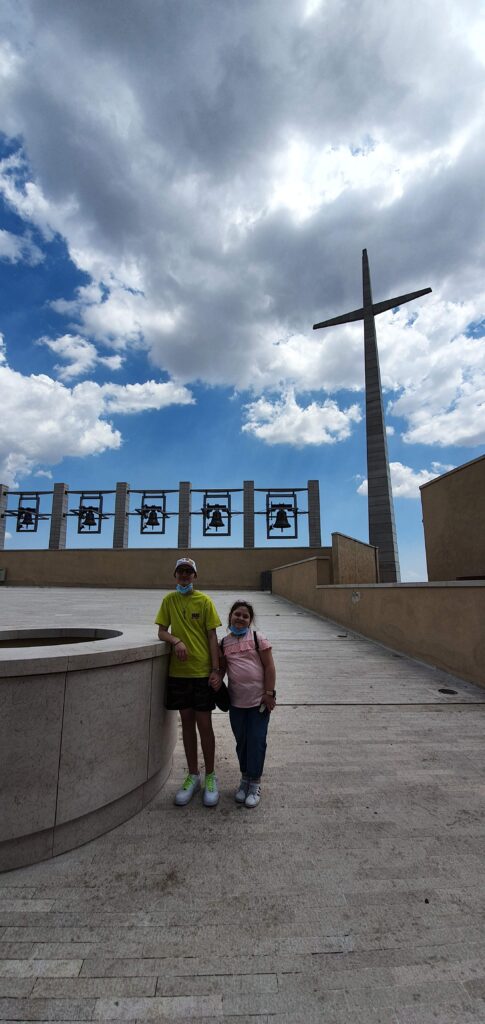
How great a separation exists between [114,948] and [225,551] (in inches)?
927

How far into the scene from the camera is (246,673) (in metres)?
2.96

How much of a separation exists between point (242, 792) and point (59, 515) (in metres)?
26.6

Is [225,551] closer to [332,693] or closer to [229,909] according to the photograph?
[332,693]

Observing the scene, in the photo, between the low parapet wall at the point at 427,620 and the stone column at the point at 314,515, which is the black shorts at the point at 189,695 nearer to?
the low parapet wall at the point at 427,620

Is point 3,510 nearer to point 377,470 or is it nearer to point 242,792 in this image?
point 377,470

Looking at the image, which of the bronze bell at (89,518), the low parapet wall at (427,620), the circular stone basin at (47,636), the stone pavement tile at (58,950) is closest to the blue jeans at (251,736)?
the circular stone basin at (47,636)

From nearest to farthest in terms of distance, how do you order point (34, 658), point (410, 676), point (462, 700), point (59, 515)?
1. point (34, 658)
2. point (462, 700)
3. point (410, 676)
4. point (59, 515)

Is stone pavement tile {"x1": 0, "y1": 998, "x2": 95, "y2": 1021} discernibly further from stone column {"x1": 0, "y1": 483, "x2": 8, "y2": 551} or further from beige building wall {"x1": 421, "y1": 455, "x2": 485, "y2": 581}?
stone column {"x1": 0, "y1": 483, "x2": 8, "y2": 551}

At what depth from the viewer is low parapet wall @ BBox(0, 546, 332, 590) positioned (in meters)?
25.0

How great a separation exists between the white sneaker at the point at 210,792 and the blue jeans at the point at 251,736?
0.73ft

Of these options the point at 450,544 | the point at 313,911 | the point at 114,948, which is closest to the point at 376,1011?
the point at 313,911

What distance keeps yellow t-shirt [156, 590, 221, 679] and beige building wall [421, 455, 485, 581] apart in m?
8.26

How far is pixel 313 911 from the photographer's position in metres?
1.99

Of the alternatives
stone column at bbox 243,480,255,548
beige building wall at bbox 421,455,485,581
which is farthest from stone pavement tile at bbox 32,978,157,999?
stone column at bbox 243,480,255,548
